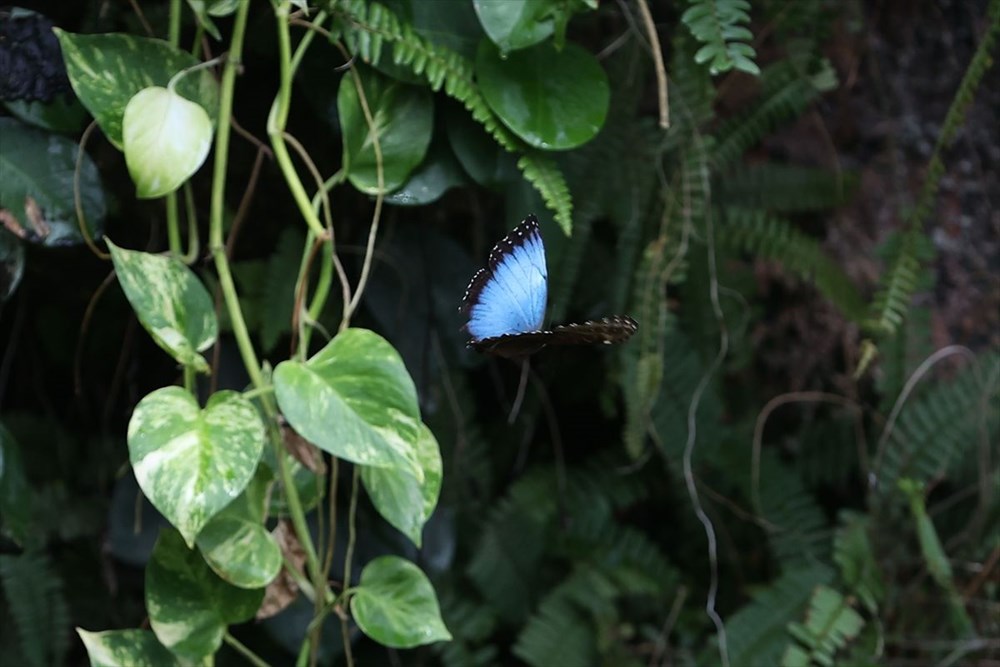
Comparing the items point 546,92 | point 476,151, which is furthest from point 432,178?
point 546,92

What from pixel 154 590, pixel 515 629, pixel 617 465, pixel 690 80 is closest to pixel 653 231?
pixel 690 80

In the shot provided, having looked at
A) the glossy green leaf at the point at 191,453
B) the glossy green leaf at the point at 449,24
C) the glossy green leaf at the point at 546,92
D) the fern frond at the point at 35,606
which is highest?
the glossy green leaf at the point at 449,24

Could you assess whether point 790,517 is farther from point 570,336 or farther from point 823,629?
point 570,336

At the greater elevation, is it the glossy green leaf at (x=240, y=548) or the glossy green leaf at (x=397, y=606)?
the glossy green leaf at (x=240, y=548)

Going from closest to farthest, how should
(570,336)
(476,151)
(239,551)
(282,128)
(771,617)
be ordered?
(570,336), (239,551), (282,128), (476,151), (771,617)

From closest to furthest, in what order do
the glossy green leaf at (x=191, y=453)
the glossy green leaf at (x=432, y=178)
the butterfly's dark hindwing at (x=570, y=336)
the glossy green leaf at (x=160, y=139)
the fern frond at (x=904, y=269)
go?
the butterfly's dark hindwing at (x=570, y=336)
the glossy green leaf at (x=191, y=453)
the glossy green leaf at (x=160, y=139)
the glossy green leaf at (x=432, y=178)
the fern frond at (x=904, y=269)

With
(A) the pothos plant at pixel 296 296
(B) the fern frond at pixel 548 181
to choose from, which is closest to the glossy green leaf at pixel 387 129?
(A) the pothos plant at pixel 296 296

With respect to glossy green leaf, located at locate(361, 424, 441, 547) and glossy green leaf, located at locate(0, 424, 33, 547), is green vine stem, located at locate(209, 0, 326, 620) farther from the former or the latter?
glossy green leaf, located at locate(0, 424, 33, 547)

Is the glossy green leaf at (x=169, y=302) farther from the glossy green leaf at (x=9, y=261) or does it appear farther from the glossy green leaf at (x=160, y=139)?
the glossy green leaf at (x=9, y=261)
